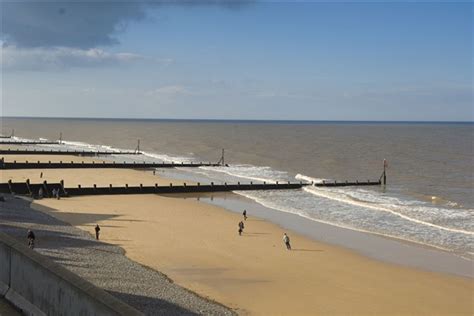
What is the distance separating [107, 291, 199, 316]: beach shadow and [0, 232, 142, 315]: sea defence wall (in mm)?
5366

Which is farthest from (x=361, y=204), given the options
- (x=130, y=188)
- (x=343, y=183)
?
(x=130, y=188)

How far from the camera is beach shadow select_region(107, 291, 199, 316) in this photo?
15741mm

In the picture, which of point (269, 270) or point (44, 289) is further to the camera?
point (269, 270)

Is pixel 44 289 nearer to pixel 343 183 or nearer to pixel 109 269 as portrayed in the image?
pixel 109 269

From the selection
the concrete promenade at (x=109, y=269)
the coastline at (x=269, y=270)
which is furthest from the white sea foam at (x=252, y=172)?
the concrete promenade at (x=109, y=269)

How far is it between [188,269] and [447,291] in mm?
10103

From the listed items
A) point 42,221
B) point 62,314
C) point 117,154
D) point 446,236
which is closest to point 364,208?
point 446,236

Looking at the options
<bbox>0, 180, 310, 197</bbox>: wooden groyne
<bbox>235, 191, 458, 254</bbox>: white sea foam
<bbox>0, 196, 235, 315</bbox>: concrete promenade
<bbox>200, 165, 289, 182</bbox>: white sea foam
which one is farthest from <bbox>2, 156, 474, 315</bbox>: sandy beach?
<bbox>200, 165, 289, 182</bbox>: white sea foam

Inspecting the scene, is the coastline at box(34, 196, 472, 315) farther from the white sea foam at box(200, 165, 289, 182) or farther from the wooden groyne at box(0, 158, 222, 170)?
the wooden groyne at box(0, 158, 222, 170)

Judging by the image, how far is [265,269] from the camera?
23.3 metres

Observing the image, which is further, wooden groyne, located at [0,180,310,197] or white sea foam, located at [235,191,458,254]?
wooden groyne, located at [0,180,310,197]

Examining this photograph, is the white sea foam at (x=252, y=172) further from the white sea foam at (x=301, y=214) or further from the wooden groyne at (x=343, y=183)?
the white sea foam at (x=301, y=214)

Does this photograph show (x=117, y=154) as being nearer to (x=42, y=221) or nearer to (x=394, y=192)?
(x=394, y=192)

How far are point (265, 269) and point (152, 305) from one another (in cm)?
789
